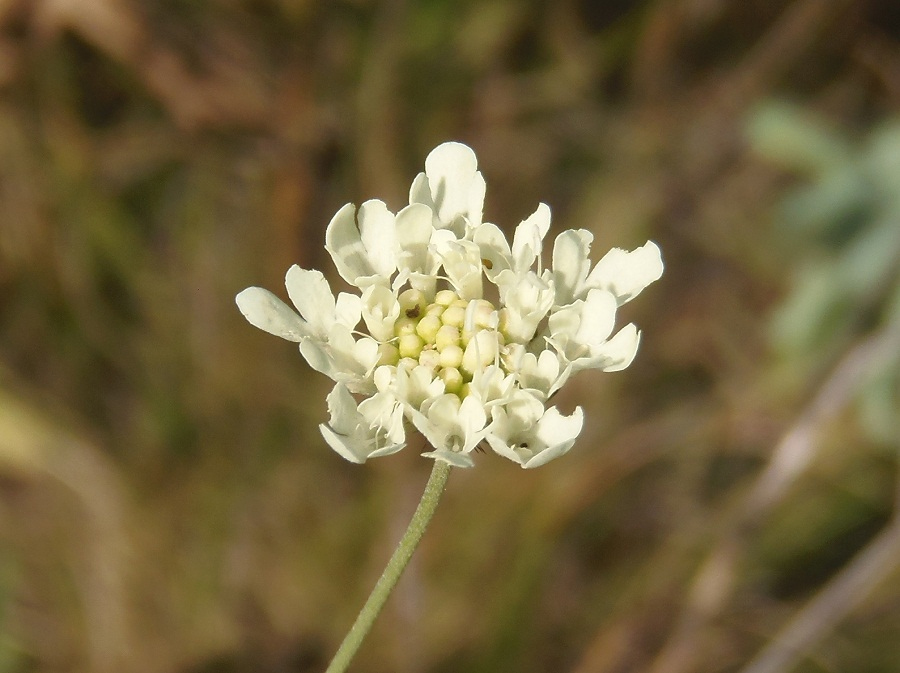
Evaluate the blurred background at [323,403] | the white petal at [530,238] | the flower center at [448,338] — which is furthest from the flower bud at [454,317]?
the blurred background at [323,403]

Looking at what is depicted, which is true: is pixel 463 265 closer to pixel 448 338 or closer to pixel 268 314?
pixel 448 338

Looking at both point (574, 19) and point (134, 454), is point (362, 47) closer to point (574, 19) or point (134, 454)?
point (574, 19)

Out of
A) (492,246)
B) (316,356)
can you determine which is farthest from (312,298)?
(492,246)

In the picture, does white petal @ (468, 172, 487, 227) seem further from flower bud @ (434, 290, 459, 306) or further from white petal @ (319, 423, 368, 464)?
white petal @ (319, 423, 368, 464)

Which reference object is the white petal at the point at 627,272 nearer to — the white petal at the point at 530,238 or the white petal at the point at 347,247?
the white petal at the point at 530,238

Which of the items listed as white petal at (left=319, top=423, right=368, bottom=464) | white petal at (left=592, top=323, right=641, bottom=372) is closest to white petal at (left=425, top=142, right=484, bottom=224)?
white petal at (left=592, top=323, right=641, bottom=372)

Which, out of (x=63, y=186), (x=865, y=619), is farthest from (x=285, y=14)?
(x=865, y=619)
